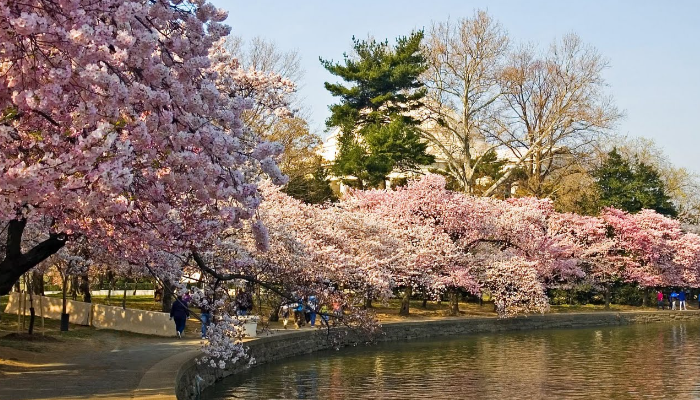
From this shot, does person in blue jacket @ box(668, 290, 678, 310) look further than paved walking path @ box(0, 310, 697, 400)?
Yes

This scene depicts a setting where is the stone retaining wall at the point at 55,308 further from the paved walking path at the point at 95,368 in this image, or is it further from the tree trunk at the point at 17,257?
the tree trunk at the point at 17,257

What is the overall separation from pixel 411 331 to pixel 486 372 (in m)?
11.0

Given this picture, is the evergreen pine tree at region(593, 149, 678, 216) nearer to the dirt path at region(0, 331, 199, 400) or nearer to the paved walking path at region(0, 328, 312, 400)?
the paved walking path at region(0, 328, 312, 400)

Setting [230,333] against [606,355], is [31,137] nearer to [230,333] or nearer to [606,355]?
[230,333]

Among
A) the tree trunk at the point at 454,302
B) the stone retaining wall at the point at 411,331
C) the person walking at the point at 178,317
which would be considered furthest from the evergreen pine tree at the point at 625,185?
the person walking at the point at 178,317

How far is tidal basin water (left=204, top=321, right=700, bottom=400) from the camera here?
18641mm

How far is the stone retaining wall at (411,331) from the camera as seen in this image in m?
18.0

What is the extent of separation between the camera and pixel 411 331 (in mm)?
33250

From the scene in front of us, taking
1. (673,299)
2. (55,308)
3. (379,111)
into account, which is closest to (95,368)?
(55,308)

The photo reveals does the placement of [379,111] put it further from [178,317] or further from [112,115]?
[112,115]

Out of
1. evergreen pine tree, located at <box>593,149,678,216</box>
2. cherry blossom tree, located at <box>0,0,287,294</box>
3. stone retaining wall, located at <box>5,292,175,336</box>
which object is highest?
evergreen pine tree, located at <box>593,149,678,216</box>

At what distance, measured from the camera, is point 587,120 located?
47719 mm

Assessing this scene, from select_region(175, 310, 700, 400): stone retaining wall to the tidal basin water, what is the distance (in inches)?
14.6

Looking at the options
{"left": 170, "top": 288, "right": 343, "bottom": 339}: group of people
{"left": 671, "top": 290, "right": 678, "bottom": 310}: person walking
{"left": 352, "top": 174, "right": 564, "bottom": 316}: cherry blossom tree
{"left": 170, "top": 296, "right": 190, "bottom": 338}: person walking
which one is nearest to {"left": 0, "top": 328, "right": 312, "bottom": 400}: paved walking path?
{"left": 170, "top": 296, "right": 190, "bottom": 338}: person walking
